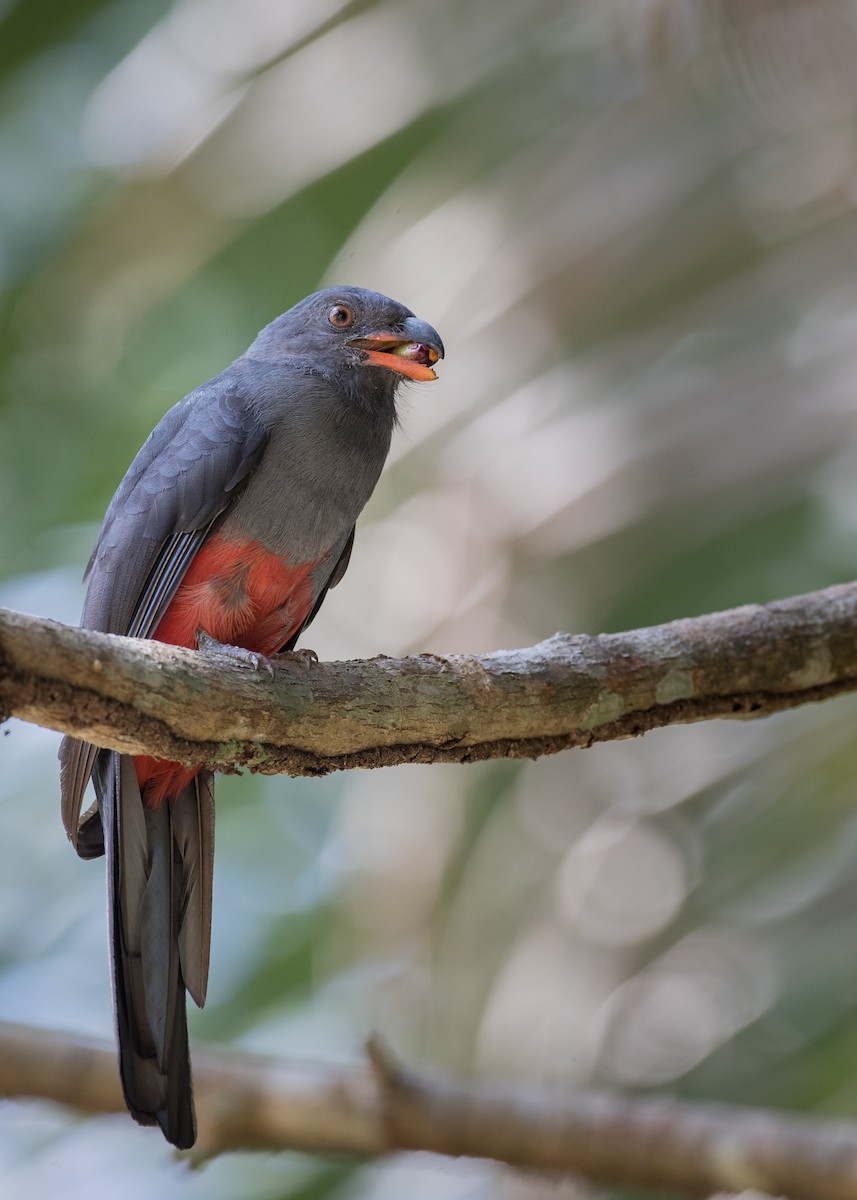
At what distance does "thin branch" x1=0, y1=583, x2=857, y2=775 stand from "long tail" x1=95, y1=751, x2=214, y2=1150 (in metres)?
0.88

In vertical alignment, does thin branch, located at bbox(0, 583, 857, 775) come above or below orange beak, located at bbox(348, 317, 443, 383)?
below

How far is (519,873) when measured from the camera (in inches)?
216

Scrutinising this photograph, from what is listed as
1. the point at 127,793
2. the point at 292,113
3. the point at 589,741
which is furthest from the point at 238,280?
the point at 589,741

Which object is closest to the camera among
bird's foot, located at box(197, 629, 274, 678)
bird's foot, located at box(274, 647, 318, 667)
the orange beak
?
bird's foot, located at box(197, 629, 274, 678)

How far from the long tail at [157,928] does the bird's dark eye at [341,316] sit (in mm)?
1699

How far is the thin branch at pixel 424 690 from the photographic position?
269cm

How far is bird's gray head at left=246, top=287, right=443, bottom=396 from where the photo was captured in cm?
443

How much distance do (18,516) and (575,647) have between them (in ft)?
11.5

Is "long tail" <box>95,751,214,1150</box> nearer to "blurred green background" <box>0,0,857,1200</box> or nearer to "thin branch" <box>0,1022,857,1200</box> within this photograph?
"thin branch" <box>0,1022,857,1200</box>

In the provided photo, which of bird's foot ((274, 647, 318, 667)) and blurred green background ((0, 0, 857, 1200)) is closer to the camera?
bird's foot ((274, 647, 318, 667))

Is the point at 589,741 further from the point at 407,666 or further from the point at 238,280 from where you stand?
the point at 238,280

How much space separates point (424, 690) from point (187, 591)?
101 centimetres

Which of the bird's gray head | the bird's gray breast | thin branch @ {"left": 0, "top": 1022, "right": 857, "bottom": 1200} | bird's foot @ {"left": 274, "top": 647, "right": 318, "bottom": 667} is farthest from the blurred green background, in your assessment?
bird's foot @ {"left": 274, "top": 647, "right": 318, "bottom": 667}

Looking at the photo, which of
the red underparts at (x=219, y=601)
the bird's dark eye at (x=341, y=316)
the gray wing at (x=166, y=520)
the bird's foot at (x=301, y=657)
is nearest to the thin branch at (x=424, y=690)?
the bird's foot at (x=301, y=657)
